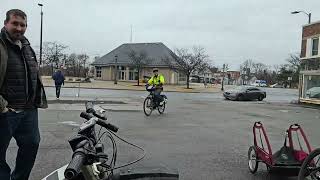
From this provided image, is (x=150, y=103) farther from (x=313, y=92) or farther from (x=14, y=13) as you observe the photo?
(x=313, y=92)

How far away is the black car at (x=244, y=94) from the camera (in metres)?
37.4

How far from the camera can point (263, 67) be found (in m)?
135

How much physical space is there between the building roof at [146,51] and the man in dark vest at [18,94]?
69.2 m

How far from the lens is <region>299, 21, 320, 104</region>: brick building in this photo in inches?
1246

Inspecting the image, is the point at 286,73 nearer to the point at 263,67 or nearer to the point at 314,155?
the point at 263,67

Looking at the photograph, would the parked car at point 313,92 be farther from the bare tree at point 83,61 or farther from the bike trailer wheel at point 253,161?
the bare tree at point 83,61

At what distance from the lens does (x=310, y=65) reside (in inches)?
1294

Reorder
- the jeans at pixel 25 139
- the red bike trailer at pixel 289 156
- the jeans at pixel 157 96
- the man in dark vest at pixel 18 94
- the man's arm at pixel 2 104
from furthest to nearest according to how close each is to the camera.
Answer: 1. the jeans at pixel 157 96
2. the red bike trailer at pixel 289 156
3. the jeans at pixel 25 139
4. the man in dark vest at pixel 18 94
5. the man's arm at pixel 2 104

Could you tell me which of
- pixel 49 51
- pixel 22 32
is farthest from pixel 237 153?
pixel 49 51

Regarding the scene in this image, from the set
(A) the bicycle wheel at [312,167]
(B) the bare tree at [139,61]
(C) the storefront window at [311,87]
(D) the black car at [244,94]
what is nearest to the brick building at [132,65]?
(B) the bare tree at [139,61]

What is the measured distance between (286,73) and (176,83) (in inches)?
1608

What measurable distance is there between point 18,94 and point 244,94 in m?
34.9

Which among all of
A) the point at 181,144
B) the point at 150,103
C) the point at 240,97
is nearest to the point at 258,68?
the point at 240,97

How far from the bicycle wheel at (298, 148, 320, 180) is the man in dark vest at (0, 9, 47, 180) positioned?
3.10 metres
